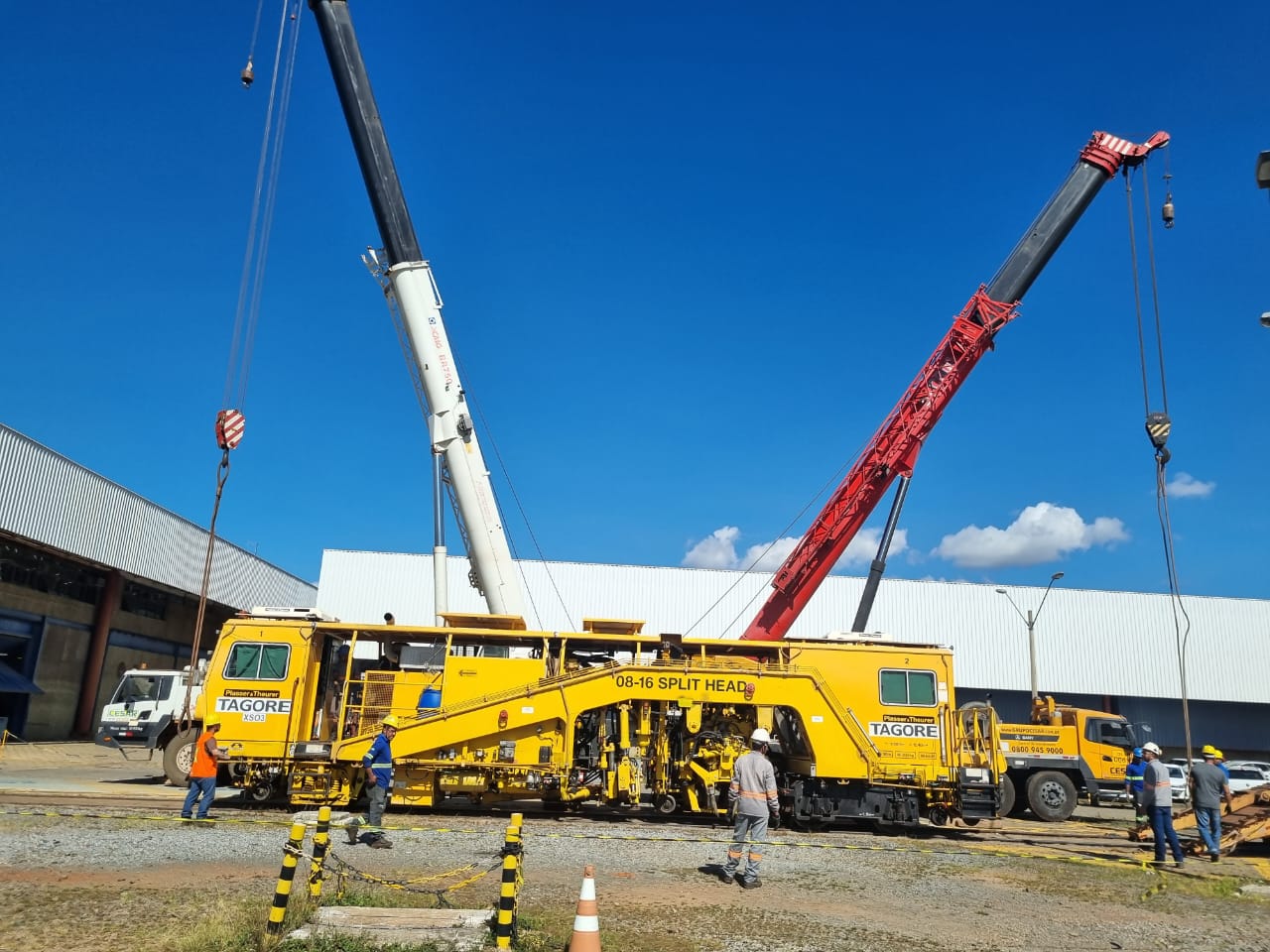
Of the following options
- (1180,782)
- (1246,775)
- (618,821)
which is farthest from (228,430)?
(1246,775)

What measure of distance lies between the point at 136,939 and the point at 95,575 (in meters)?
30.6

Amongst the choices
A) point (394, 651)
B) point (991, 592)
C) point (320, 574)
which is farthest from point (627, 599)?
point (394, 651)

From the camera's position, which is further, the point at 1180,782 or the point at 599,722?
the point at 1180,782

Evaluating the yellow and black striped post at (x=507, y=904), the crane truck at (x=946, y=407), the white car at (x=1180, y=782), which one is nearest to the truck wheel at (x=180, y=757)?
the crane truck at (x=946, y=407)

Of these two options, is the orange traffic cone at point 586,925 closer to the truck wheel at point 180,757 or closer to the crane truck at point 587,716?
the crane truck at point 587,716

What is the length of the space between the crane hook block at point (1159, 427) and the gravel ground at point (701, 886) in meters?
7.06

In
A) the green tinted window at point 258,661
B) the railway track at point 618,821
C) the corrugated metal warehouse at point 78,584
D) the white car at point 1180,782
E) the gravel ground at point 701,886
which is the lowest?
the gravel ground at point 701,886

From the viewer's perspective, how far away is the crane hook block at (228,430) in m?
17.5

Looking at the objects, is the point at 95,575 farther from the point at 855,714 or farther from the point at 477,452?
the point at 855,714

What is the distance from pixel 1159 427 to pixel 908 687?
650 centimetres

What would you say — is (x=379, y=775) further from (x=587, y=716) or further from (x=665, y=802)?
(x=665, y=802)

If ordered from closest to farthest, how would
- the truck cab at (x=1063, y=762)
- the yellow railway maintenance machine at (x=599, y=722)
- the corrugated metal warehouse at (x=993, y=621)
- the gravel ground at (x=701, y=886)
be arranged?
the gravel ground at (x=701, y=886), the yellow railway maintenance machine at (x=599, y=722), the truck cab at (x=1063, y=762), the corrugated metal warehouse at (x=993, y=621)

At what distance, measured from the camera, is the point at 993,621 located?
144 feet

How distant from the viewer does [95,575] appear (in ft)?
108
